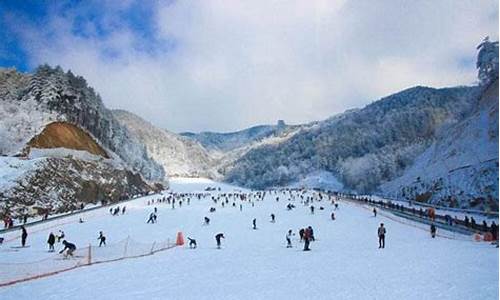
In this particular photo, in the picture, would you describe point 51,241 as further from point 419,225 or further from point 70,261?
point 419,225

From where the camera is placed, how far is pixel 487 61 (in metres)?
65.4

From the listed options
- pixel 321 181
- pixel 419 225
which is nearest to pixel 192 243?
pixel 419 225

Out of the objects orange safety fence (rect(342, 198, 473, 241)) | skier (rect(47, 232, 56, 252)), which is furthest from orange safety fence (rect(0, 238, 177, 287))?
orange safety fence (rect(342, 198, 473, 241))

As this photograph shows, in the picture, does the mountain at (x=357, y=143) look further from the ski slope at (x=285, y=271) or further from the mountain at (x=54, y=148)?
the ski slope at (x=285, y=271)

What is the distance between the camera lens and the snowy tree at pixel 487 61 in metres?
63.8

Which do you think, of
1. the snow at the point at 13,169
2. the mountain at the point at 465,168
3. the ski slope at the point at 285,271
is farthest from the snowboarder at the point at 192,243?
the mountain at the point at 465,168

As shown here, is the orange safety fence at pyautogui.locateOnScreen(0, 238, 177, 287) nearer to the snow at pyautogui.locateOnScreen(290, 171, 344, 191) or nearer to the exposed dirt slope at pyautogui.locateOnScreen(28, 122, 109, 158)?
the exposed dirt slope at pyautogui.locateOnScreen(28, 122, 109, 158)

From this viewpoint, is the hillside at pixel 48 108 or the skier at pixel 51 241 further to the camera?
the hillside at pixel 48 108

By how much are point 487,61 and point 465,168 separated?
2560 cm

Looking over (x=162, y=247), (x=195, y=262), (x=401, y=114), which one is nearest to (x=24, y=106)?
(x=162, y=247)

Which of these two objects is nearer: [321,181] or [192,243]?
[192,243]

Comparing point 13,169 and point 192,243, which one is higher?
point 13,169

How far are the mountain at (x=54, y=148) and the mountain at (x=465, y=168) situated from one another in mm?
43188

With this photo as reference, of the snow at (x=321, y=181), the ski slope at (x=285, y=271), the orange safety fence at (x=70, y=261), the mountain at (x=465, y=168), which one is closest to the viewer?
the ski slope at (x=285, y=271)
